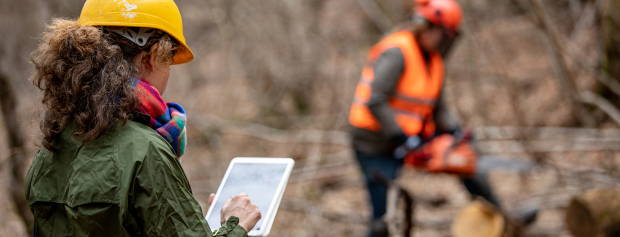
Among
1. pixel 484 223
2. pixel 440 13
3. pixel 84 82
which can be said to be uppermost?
pixel 84 82

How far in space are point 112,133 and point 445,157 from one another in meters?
2.72

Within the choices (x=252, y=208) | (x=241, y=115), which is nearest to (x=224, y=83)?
(x=241, y=115)

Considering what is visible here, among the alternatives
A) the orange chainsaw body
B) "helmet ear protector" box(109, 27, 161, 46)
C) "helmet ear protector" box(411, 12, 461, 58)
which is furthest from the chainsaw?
"helmet ear protector" box(109, 27, 161, 46)

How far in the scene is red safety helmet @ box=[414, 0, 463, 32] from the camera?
3.55 metres

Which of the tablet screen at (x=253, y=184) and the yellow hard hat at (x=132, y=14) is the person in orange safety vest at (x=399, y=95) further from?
the yellow hard hat at (x=132, y=14)

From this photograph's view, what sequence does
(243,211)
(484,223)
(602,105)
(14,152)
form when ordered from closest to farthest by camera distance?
1. (243,211)
2. (14,152)
3. (484,223)
4. (602,105)

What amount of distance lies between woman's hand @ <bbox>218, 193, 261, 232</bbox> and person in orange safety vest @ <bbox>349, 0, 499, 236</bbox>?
6.66 feet

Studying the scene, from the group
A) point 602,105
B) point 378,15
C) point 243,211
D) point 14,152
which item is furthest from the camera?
point 378,15

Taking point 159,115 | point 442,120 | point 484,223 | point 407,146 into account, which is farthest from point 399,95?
point 159,115

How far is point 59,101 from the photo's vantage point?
1.35 metres

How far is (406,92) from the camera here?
364 centimetres

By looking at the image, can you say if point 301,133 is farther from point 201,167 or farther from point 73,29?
point 73,29

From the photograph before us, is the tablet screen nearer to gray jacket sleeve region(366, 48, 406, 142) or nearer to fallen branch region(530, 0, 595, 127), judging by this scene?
gray jacket sleeve region(366, 48, 406, 142)

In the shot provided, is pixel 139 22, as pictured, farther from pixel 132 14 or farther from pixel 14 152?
pixel 14 152
